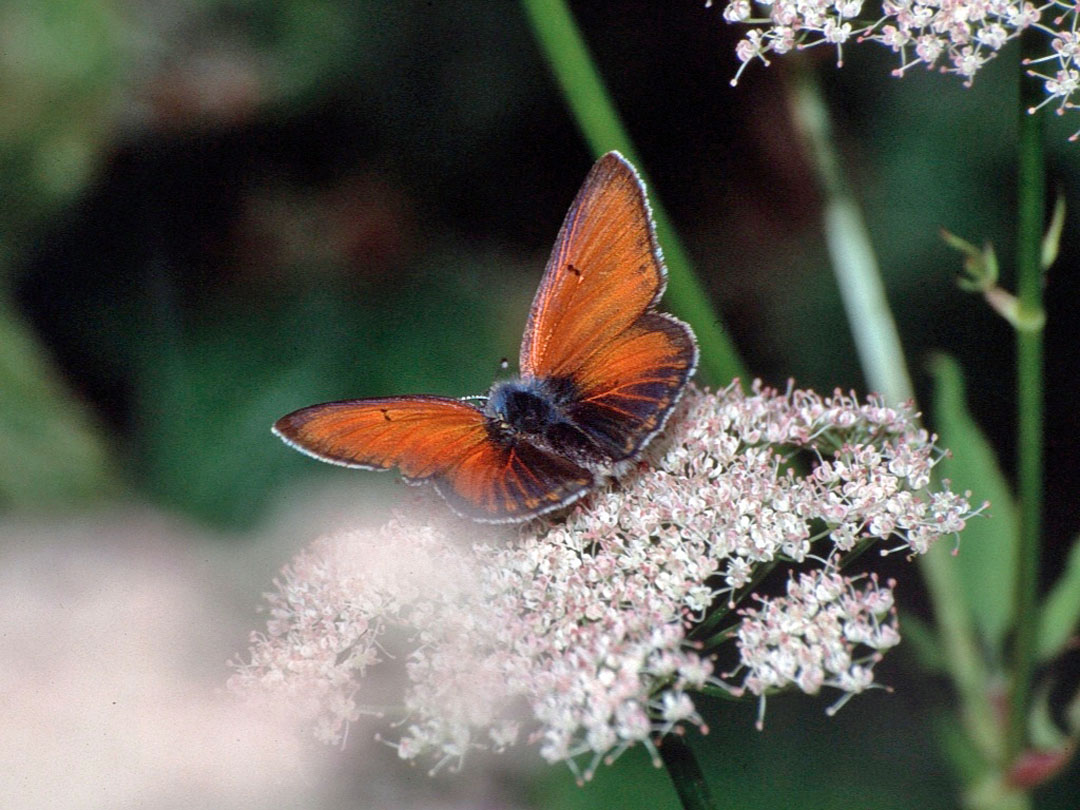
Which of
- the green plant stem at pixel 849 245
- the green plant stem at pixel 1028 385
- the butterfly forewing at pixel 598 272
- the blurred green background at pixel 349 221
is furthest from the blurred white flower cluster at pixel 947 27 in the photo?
the blurred green background at pixel 349 221

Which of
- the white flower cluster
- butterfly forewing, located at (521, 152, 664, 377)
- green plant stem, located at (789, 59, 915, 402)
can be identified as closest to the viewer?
the white flower cluster

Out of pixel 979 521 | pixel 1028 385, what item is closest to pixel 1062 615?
pixel 979 521

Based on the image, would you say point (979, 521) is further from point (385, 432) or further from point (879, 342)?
point (385, 432)

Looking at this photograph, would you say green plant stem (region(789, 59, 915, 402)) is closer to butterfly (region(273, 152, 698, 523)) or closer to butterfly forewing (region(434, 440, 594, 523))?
butterfly (region(273, 152, 698, 523))

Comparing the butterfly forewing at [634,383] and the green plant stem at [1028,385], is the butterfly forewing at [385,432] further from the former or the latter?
the green plant stem at [1028,385]

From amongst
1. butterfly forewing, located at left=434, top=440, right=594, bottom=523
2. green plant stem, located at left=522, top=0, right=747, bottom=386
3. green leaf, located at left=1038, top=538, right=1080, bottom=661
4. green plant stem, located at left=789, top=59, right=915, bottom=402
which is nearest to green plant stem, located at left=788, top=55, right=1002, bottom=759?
green plant stem, located at left=789, top=59, right=915, bottom=402

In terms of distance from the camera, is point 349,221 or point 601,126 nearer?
point 601,126

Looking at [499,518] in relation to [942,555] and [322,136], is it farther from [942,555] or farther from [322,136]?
[322,136]
